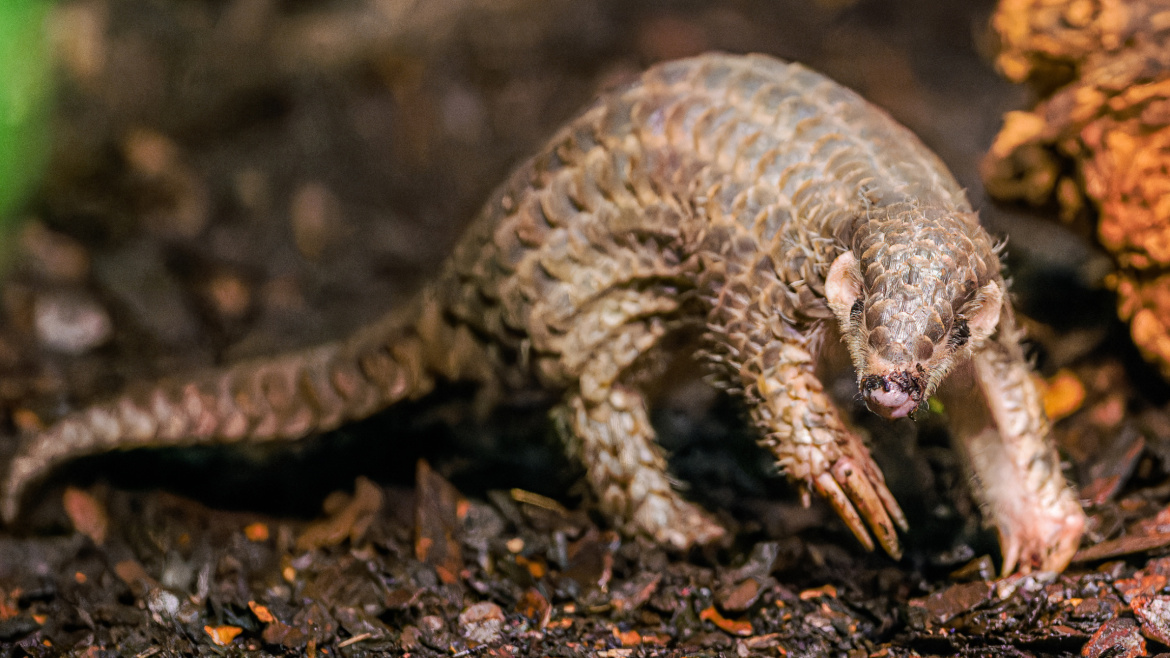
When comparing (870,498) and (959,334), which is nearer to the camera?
(959,334)

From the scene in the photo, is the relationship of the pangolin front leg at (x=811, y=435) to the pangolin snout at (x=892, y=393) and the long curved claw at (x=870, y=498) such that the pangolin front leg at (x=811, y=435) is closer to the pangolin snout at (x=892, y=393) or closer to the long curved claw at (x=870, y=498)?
the long curved claw at (x=870, y=498)

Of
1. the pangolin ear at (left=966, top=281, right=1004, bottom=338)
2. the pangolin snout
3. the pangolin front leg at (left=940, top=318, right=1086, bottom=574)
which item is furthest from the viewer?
the pangolin front leg at (left=940, top=318, right=1086, bottom=574)

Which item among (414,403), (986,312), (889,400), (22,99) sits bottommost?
(414,403)

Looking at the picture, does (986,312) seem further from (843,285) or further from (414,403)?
(414,403)

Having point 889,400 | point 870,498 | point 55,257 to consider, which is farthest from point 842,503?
point 55,257

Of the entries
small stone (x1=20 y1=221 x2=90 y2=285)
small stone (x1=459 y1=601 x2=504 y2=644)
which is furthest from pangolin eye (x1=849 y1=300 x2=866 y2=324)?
small stone (x1=20 y1=221 x2=90 y2=285)

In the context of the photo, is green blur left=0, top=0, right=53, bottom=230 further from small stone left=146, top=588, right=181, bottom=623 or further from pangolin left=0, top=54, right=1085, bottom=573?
small stone left=146, top=588, right=181, bottom=623

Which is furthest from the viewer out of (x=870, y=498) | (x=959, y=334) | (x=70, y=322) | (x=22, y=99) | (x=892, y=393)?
(x=70, y=322)
